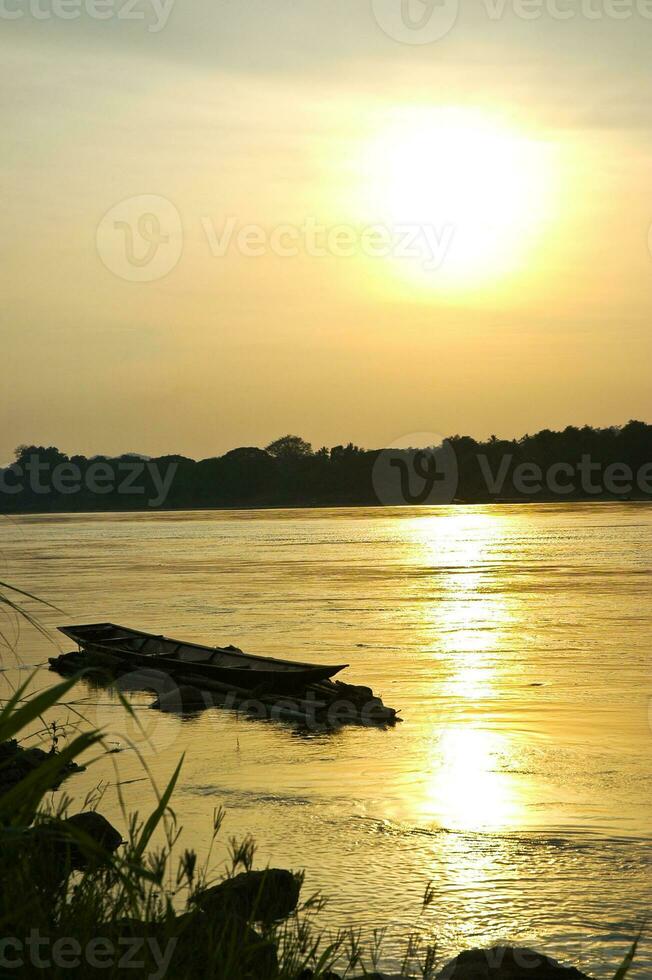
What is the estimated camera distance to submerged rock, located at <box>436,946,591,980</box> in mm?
8289

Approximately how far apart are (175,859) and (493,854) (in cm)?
364

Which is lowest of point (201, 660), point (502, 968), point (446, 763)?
point (446, 763)

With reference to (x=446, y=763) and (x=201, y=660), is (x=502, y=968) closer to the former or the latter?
(x=446, y=763)

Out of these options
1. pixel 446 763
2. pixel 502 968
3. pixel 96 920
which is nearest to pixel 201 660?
pixel 446 763

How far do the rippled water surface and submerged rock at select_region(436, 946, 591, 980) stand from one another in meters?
1.59

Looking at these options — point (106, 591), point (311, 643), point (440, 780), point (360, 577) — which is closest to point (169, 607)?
point (106, 591)

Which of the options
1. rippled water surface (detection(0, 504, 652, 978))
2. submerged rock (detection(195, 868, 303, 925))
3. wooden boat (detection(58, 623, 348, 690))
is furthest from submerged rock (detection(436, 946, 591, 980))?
wooden boat (detection(58, 623, 348, 690))

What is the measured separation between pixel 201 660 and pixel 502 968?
705 inches

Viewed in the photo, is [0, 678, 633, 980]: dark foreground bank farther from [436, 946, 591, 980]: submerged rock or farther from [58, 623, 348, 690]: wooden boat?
[58, 623, 348, 690]: wooden boat

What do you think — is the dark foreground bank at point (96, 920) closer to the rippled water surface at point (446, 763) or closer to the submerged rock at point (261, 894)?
the rippled water surface at point (446, 763)

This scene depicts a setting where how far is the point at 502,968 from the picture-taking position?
838 centimetres

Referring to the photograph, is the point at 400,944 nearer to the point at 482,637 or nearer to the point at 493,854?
the point at 493,854

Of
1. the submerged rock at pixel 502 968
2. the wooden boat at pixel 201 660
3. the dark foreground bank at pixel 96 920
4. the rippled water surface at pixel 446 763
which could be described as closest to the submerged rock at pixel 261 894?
the rippled water surface at pixel 446 763

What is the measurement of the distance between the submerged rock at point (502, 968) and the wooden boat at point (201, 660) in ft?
42.4
